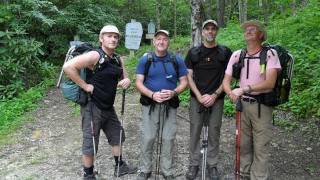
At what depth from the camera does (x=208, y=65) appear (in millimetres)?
5602

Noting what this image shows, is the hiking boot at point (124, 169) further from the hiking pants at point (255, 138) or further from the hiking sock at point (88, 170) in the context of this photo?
the hiking pants at point (255, 138)

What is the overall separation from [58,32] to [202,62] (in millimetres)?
11351

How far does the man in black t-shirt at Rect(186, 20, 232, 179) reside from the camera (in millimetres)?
5570

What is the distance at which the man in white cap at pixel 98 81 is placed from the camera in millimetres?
5293

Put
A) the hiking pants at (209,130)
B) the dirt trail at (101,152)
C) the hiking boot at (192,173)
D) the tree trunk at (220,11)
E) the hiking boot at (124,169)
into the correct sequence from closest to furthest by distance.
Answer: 1. the hiking pants at (209,130)
2. the hiking boot at (192,173)
3. the hiking boot at (124,169)
4. the dirt trail at (101,152)
5. the tree trunk at (220,11)

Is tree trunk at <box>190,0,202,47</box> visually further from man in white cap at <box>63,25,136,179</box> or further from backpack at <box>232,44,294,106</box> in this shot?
backpack at <box>232,44,294,106</box>

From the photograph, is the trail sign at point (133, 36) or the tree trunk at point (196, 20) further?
the trail sign at point (133, 36)

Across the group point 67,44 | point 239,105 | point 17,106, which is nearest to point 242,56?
point 239,105

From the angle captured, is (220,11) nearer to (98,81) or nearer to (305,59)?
(305,59)

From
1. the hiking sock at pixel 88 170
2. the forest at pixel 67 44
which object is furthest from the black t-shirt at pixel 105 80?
the forest at pixel 67 44

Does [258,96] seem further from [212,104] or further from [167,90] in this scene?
[167,90]

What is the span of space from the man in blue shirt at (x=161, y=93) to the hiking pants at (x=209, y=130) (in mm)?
331

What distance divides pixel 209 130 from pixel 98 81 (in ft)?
5.71

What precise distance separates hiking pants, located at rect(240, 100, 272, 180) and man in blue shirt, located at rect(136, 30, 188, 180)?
0.96m
